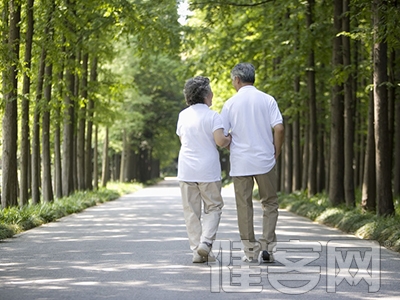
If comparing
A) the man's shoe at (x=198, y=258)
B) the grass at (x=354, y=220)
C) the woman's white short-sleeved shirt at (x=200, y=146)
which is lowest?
the grass at (x=354, y=220)

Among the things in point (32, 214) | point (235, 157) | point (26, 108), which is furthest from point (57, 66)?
point (235, 157)

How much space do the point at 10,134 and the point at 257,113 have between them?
10.3 meters

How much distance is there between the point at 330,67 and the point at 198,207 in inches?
749

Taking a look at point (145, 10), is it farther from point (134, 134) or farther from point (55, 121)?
point (134, 134)

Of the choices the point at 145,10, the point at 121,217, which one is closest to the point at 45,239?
the point at 121,217

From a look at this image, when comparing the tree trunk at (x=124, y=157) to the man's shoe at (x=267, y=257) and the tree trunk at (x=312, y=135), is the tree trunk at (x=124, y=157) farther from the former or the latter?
the man's shoe at (x=267, y=257)

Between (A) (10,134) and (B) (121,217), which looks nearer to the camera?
(A) (10,134)

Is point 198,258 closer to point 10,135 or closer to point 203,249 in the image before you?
point 203,249

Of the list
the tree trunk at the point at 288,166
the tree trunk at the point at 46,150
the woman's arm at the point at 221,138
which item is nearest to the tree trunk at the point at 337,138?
the tree trunk at the point at 46,150

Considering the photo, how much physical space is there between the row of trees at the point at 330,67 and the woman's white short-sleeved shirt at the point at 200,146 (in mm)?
5922

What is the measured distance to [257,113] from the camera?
9414mm

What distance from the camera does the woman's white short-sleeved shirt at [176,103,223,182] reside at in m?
9.52

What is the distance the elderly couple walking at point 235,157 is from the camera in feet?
30.8

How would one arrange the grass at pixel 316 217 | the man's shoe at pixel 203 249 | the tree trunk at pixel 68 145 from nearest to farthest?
the man's shoe at pixel 203 249 < the grass at pixel 316 217 < the tree trunk at pixel 68 145
